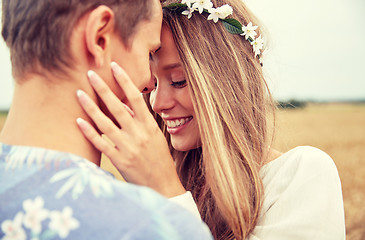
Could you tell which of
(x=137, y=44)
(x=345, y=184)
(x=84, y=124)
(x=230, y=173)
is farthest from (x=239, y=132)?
(x=345, y=184)

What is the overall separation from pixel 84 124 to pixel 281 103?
83.7 inches

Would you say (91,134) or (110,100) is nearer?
(91,134)

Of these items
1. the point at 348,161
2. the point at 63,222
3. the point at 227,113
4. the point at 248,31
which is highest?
the point at 248,31

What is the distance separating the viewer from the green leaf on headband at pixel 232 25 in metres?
2.42

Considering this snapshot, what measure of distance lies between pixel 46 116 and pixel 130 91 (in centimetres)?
45

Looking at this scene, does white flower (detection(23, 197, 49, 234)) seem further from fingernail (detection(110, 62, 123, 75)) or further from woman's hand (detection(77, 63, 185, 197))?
fingernail (detection(110, 62, 123, 75))

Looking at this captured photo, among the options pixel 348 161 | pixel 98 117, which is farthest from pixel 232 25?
pixel 348 161

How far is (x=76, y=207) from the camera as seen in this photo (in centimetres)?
103

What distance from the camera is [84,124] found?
133cm

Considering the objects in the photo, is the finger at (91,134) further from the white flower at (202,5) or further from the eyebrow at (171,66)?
the white flower at (202,5)

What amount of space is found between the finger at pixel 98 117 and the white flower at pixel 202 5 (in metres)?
Answer: 1.15

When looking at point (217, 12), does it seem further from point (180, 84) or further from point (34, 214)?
point (34, 214)

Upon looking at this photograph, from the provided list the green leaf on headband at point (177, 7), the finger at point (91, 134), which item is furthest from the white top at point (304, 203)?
the green leaf on headband at point (177, 7)

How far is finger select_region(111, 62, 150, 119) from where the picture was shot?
1.46m
